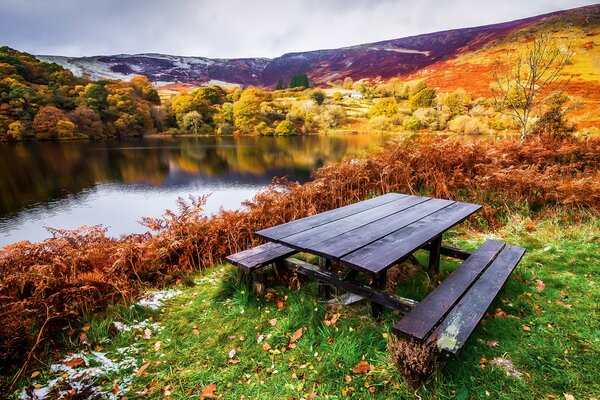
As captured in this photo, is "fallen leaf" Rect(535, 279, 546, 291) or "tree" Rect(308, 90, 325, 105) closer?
"fallen leaf" Rect(535, 279, 546, 291)

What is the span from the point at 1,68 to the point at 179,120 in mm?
18665

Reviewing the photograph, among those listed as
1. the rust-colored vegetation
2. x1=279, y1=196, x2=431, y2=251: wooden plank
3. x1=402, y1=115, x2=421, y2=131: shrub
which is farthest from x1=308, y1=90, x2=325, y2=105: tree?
x1=279, y1=196, x2=431, y2=251: wooden plank

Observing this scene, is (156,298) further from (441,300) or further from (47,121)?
(47,121)

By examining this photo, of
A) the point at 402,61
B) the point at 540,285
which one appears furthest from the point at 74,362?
the point at 402,61

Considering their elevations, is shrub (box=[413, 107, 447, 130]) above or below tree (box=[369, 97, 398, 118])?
below

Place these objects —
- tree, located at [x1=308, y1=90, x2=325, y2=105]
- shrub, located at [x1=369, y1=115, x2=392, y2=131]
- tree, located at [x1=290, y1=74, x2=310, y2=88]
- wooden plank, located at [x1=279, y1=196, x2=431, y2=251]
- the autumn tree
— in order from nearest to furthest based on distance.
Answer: wooden plank, located at [x1=279, y1=196, x2=431, y2=251] → the autumn tree → shrub, located at [x1=369, y1=115, x2=392, y2=131] → tree, located at [x1=308, y1=90, x2=325, y2=105] → tree, located at [x1=290, y1=74, x2=310, y2=88]

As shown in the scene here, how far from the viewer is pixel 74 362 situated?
2191 mm

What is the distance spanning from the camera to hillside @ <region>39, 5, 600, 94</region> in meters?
22.6

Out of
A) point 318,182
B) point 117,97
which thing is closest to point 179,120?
point 117,97

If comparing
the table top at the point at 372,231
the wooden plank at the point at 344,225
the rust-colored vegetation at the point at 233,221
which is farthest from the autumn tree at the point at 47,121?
the wooden plank at the point at 344,225

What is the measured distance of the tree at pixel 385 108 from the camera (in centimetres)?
3122

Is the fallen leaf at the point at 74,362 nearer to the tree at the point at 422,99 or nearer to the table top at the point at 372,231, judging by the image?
the table top at the point at 372,231

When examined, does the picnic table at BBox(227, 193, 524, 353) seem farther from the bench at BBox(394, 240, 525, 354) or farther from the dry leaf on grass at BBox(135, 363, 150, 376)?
the dry leaf on grass at BBox(135, 363, 150, 376)

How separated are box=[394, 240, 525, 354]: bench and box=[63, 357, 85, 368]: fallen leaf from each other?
2420 mm
